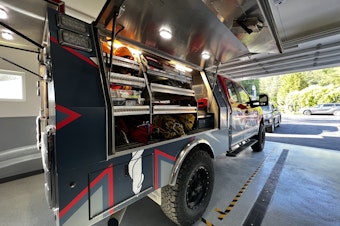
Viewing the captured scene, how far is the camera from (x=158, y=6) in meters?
1.32

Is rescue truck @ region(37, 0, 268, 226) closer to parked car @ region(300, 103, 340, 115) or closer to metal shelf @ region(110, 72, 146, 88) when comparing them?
metal shelf @ region(110, 72, 146, 88)

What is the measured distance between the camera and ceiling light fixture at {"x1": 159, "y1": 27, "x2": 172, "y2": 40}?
5.37ft

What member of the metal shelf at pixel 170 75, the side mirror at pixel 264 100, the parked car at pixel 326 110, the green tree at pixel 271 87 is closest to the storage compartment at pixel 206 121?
the metal shelf at pixel 170 75

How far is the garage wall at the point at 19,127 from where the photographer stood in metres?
2.88

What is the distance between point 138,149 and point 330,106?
23804mm

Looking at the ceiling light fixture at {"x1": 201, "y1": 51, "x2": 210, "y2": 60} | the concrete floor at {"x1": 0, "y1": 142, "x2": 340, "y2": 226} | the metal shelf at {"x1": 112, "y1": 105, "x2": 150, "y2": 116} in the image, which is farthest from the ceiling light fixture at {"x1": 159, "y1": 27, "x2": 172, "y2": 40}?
the concrete floor at {"x1": 0, "y1": 142, "x2": 340, "y2": 226}

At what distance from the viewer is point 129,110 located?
1.33m

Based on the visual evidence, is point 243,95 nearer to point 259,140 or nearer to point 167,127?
point 259,140

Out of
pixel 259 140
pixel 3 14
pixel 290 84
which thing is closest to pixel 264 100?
pixel 259 140

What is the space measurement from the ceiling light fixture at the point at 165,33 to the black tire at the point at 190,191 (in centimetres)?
139

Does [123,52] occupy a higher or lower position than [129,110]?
higher

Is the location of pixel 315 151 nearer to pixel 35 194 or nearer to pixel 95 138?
pixel 95 138

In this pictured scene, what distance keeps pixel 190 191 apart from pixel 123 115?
49.1 inches

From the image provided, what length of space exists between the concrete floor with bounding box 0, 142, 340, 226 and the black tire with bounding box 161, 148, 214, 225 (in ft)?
0.73
